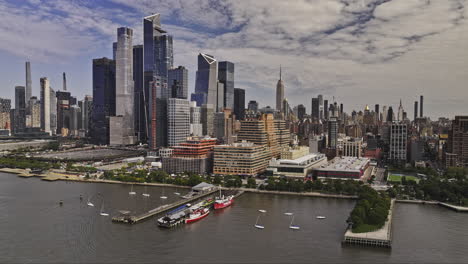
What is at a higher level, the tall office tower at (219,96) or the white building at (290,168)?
the tall office tower at (219,96)

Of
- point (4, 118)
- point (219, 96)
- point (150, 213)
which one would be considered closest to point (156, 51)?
point (219, 96)

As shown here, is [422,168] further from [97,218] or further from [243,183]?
[97,218]

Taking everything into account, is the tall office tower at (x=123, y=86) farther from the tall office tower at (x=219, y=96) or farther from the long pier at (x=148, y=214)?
the long pier at (x=148, y=214)

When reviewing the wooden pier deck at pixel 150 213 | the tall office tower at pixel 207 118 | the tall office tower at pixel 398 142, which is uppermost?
the tall office tower at pixel 207 118

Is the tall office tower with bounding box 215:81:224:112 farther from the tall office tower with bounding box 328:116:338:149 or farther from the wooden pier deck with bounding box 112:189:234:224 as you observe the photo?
the wooden pier deck with bounding box 112:189:234:224

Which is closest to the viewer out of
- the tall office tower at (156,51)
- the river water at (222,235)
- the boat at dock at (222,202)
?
the river water at (222,235)

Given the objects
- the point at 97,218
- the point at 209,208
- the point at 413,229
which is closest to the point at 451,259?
the point at 413,229

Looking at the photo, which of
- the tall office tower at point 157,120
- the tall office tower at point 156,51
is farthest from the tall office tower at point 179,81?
the tall office tower at point 157,120
